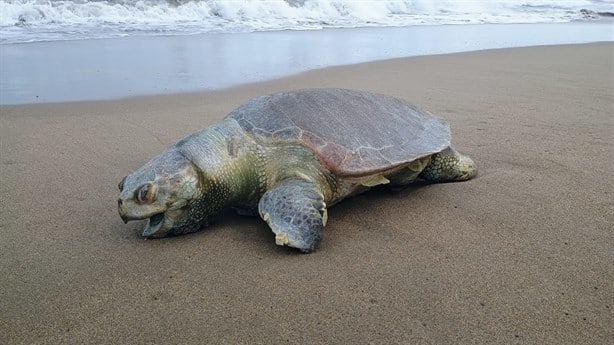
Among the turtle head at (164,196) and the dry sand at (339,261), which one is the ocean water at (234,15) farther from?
the turtle head at (164,196)

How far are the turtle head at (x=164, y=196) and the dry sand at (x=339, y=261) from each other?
0.28 feet

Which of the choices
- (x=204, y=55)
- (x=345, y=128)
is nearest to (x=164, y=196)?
(x=345, y=128)

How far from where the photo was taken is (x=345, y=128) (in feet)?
8.96

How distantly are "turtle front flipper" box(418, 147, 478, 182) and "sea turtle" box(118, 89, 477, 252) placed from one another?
0.4 inches

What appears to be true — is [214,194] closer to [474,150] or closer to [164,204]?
[164,204]

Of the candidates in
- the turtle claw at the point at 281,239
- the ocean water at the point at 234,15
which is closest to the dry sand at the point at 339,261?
the turtle claw at the point at 281,239

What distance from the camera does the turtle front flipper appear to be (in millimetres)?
3039

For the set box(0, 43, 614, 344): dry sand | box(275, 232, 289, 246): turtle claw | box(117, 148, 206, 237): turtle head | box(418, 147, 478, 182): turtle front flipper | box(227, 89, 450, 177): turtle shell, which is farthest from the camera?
box(418, 147, 478, 182): turtle front flipper

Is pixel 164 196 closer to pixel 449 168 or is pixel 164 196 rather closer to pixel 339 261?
pixel 339 261

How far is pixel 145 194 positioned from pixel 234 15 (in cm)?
1044

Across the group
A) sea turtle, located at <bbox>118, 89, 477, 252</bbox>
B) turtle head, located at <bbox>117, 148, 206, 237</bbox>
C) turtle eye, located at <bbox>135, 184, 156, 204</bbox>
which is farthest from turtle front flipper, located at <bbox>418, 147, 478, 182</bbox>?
turtle eye, located at <bbox>135, 184, 156, 204</bbox>

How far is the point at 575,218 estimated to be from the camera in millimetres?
2506

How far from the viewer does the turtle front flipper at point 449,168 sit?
304 cm

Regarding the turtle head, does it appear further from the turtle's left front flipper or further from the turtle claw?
the turtle claw
